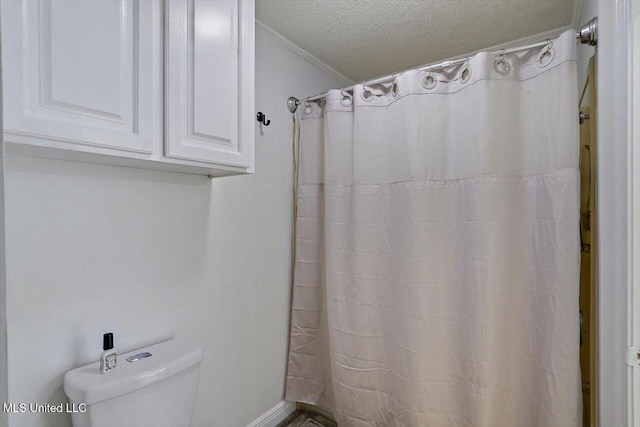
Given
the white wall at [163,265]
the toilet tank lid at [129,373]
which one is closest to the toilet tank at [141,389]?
the toilet tank lid at [129,373]

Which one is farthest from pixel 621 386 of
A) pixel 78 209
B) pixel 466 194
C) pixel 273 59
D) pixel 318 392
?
pixel 273 59

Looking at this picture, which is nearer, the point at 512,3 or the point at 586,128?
the point at 586,128

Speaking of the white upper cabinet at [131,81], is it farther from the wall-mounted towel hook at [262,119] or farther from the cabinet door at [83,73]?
the wall-mounted towel hook at [262,119]

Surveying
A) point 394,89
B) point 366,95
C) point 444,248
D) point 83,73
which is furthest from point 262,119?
point 444,248

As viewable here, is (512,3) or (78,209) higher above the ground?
(512,3)

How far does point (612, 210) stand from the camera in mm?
1009

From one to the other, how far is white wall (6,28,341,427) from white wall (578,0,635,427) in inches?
57.7

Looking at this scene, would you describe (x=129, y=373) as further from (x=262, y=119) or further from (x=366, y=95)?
(x=366, y=95)

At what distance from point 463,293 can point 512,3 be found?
140cm

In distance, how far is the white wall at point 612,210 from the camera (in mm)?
926

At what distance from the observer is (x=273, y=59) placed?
1.90 metres

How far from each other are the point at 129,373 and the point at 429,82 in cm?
173

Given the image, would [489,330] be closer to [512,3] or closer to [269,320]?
[269,320]

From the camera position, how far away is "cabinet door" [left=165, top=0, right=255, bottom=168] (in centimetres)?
106
